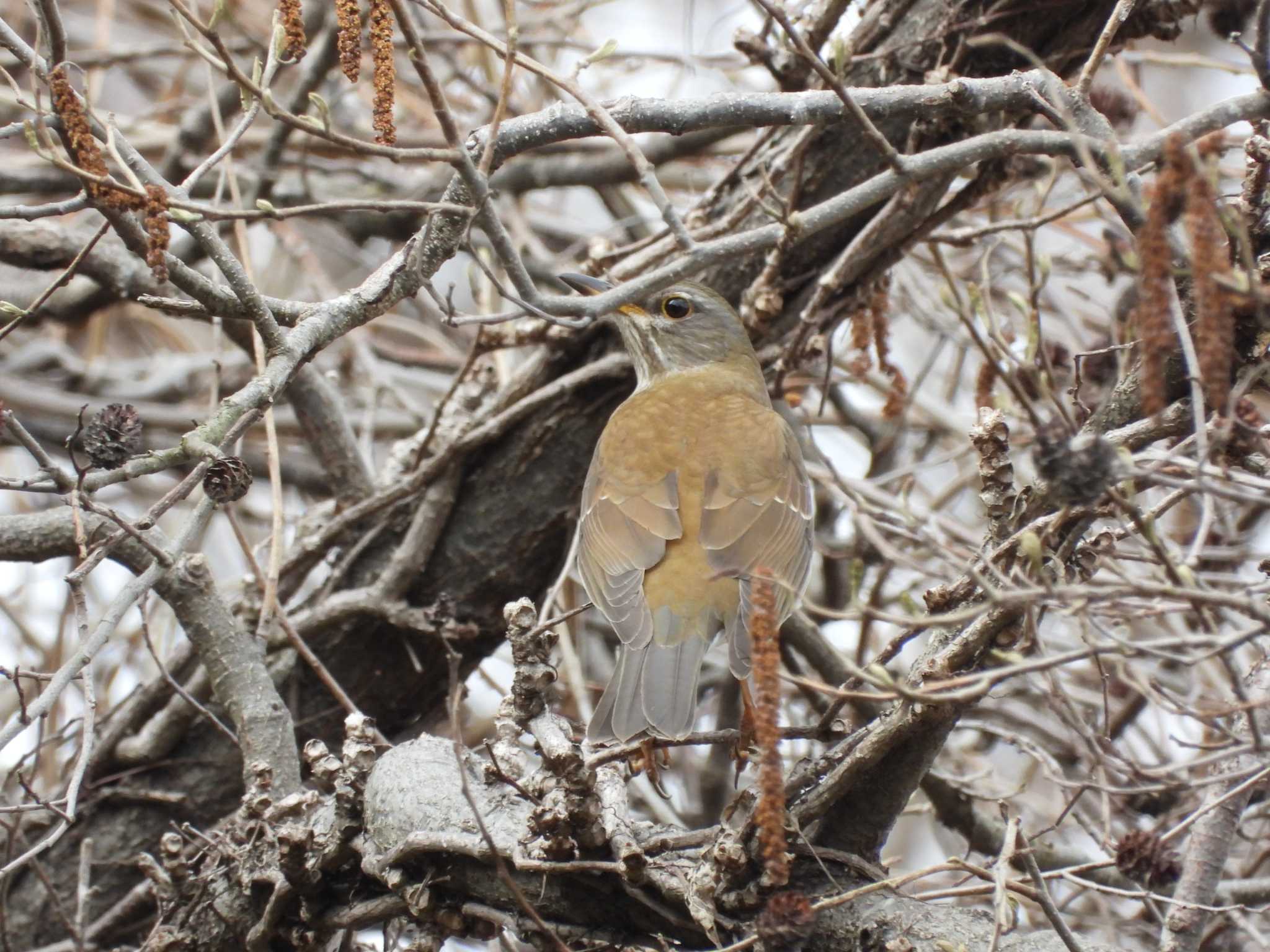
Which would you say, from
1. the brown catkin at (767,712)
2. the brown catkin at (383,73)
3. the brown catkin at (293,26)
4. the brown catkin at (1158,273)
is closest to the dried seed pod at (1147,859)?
the brown catkin at (767,712)

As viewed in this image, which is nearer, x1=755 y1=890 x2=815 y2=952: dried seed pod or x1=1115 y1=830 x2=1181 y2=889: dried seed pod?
x1=755 y1=890 x2=815 y2=952: dried seed pod

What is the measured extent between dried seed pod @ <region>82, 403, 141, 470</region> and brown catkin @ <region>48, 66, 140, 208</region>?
18.5 inches

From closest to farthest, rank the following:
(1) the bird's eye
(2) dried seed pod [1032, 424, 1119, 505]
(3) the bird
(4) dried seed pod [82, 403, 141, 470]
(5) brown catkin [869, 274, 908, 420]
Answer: (2) dried seed pod [1032, 424, 1119, 505] < (4) dried seed pod [82, 403, 141, 470] < (3) the bird < (5) brown catkin [869, 274, 908, 420] < (1) the bird's eye

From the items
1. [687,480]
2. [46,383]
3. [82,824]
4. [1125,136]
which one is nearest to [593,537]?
[687,480]

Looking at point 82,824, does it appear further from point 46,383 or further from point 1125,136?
point 1125,136

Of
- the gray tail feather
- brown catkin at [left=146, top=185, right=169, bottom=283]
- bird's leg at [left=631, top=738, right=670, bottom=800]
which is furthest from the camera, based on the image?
bird's leg at [left=631, top=738, right=670, bottom=800]

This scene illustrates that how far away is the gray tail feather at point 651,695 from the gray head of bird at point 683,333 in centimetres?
139

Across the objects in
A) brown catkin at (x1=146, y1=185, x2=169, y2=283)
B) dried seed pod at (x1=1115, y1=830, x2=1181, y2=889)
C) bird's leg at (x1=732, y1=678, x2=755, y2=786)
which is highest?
brown catkin at (x1=146, y1=185, x2=169, y2=283)

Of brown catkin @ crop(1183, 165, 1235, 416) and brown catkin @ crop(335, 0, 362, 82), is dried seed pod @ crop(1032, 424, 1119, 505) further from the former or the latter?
brown catkin @ crop(335, 0, 362, 82)

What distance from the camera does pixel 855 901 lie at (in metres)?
2.86

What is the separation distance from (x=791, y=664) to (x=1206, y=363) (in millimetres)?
3105

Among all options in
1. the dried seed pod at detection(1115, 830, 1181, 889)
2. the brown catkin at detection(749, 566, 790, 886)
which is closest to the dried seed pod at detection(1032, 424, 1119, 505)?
the brown catkin at detection(749, 566, 790, 886)

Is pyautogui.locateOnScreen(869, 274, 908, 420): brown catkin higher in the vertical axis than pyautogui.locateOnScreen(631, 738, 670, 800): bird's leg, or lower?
higher

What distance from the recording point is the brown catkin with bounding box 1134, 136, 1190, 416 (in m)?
1.78
